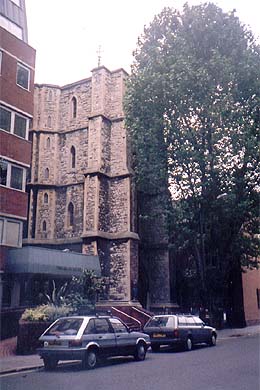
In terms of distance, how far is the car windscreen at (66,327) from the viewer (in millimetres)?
12289

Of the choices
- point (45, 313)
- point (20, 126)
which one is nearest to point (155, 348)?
point (45, 313)

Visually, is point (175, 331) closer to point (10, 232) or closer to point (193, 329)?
point (193, 329)

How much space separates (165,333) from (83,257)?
10.6 metres

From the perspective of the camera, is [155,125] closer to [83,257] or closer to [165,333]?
[83,257]

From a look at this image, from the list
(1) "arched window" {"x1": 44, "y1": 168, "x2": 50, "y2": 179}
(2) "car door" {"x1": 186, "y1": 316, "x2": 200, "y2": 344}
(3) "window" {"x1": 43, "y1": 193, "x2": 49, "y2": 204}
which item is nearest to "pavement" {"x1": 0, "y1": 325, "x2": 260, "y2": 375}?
(2) "car door" {"x1": 186, "y1": 316, "x2": 200, "y2": 344}

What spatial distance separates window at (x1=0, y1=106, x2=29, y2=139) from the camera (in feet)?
75.9

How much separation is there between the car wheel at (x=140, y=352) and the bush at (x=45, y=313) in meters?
4.89

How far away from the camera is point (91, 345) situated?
12.1 m

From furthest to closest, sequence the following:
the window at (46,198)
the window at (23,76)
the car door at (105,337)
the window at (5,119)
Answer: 1. the window at (46,198)
2. the window at (23,76)
3. the window at (5,119)
4. the car door at (105,337)

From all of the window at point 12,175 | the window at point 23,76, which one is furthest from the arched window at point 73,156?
the window at point 12,175

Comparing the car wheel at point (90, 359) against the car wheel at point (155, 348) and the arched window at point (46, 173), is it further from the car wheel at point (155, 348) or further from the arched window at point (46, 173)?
the arched window at point (46, 173)

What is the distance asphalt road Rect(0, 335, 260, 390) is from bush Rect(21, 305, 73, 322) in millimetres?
4471

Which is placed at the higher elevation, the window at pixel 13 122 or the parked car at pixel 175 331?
the window at pixel 13 122

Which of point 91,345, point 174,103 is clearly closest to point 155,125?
point 174,103
